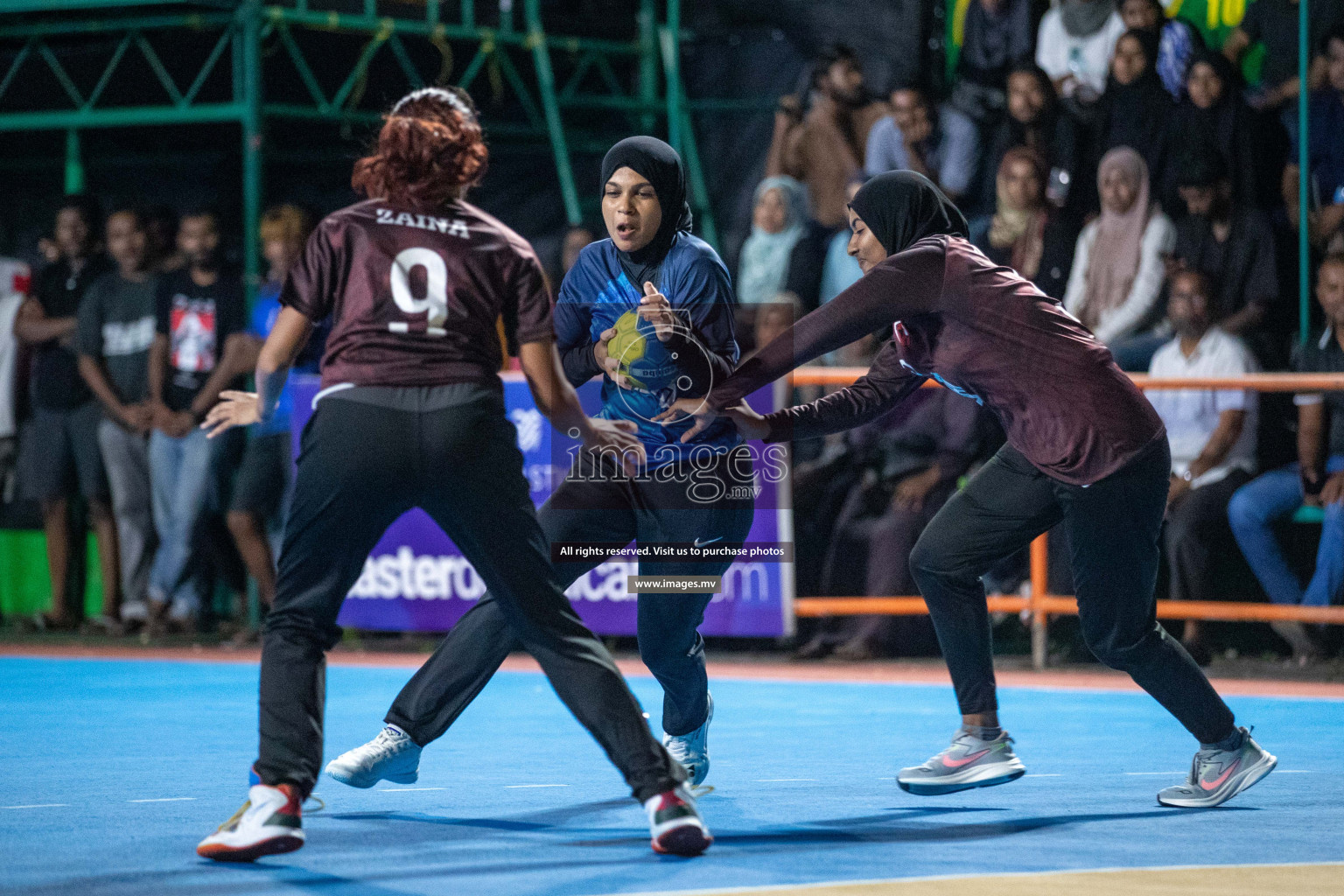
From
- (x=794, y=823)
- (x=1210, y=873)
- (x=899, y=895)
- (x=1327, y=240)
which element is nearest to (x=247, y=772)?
(x=794, y=823)

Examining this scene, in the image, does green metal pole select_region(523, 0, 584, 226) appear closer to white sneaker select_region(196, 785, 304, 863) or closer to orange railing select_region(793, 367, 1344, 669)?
orange railing select_region(793, 367, 1344, 669)

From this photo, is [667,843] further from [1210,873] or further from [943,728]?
[943,728]

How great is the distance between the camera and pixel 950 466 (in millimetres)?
10375

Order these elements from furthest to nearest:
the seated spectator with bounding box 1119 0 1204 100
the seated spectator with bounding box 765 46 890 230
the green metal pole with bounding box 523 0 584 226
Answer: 1. the green metal pole with bounding box 523 0 584 226
2. the seated spectator with bounding box 765 46 890 230
3. the seated spectator with bounding box 1119 0 1204 100

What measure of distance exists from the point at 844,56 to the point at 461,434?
907 cm

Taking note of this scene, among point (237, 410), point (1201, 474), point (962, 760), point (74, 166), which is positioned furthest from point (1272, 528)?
point (74, 166)

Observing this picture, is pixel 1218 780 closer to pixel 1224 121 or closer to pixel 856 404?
pixel 856 404

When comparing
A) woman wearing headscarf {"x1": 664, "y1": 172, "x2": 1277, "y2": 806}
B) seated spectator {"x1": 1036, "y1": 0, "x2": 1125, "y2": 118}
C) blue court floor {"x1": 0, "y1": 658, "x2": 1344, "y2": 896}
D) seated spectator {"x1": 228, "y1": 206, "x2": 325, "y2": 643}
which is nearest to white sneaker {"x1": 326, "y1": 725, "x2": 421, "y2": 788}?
blue court floor {"x1": 0, "y1": 658, "x2": 1344, "y2": 896}

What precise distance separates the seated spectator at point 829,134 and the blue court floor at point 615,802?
4942 mm

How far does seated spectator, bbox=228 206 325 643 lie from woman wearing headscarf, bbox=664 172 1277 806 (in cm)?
611

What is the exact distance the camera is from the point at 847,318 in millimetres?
5379

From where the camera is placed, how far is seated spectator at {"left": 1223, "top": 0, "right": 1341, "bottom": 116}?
1170cm

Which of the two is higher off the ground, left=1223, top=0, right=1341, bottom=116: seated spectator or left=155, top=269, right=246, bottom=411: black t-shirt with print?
left=1223, top=0, right=1341, bottom=116: seated spectator

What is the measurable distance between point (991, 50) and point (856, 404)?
7364 mm
